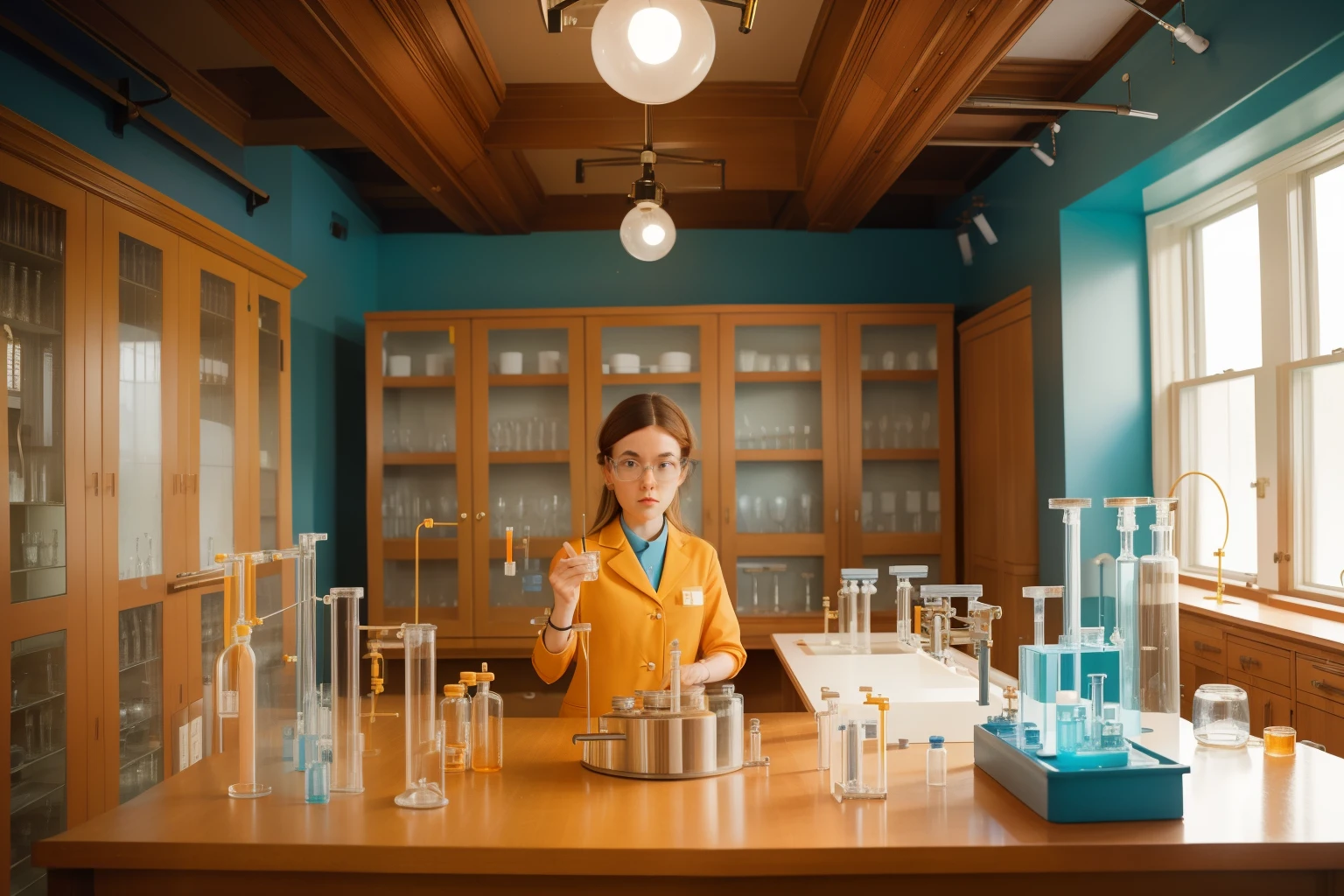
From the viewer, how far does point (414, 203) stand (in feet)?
17.7

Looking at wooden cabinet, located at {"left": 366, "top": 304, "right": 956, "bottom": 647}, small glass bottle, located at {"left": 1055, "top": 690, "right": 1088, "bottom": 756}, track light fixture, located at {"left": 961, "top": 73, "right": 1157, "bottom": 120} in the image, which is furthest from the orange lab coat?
wooden cabinet, located at {"left": 366, "top": 304, "right": 956, "bottom": 647}

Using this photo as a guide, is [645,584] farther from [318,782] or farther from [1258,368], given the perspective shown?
[1258,368]

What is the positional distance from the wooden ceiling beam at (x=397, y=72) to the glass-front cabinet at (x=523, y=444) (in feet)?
3.20

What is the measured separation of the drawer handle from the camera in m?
2.49

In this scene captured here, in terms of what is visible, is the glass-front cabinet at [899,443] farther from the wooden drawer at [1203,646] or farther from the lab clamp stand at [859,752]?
the lab clamp stand at [859,752]

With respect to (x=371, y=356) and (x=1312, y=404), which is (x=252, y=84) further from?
(x=1312, y=404)

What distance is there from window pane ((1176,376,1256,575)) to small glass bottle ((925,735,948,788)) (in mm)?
2492

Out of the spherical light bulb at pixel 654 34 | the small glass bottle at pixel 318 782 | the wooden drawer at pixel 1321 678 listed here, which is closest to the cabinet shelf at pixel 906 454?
the wooden drawer at pixel 1321 678

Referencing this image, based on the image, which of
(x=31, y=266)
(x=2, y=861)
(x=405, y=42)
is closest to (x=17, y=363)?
(x=31, y=266)

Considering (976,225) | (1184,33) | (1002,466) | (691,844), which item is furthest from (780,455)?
(691,844)

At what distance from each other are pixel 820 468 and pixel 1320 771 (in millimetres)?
3487

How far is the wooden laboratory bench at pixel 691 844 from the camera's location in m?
1.36

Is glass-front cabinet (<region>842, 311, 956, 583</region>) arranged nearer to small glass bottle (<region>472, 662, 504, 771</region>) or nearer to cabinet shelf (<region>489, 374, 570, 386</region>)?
cabinet shelf (<region>489, 374, 570, 386</region>)

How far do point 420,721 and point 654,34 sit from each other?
4.03ft
